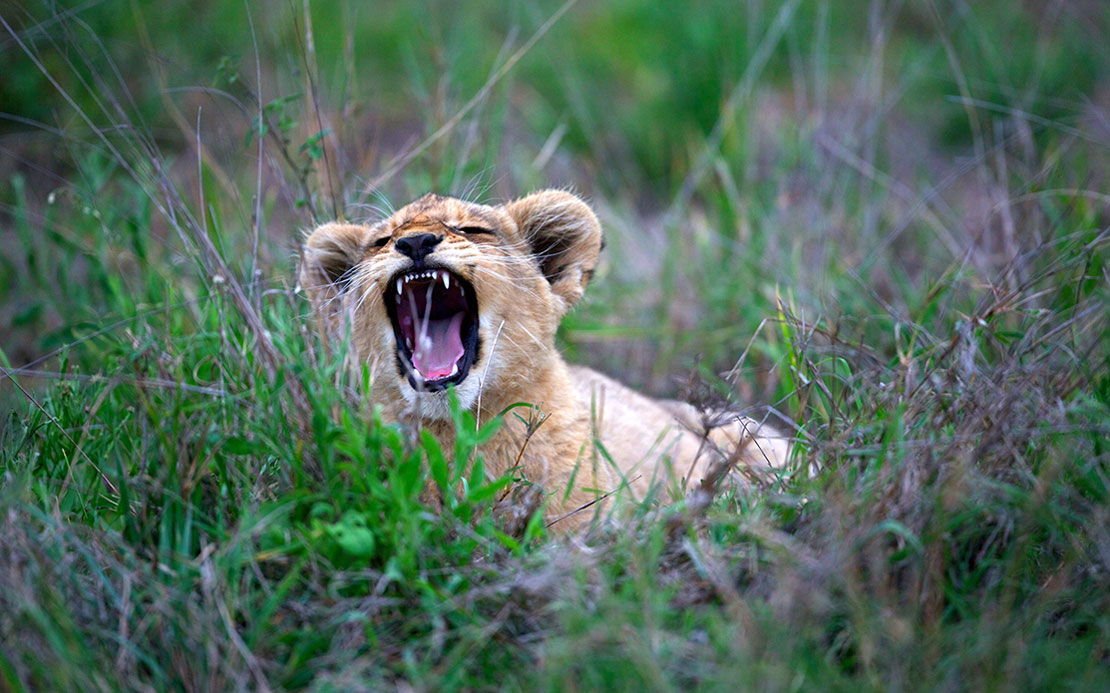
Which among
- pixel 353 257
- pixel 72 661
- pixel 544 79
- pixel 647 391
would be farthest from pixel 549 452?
pixel 544 79

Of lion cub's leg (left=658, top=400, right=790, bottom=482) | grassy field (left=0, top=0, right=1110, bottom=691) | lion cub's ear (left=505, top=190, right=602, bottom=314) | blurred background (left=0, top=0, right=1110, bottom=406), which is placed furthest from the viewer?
blurred background (left=0, top=0, right=1110, bottom=406)

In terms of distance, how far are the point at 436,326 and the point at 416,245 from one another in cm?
41

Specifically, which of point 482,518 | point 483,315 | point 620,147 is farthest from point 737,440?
point 620,147

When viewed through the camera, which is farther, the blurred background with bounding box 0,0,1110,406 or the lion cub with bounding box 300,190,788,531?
the blurred background with bounding box 0,0,1110,406

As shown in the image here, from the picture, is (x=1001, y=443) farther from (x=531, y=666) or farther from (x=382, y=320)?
(x=382, y=320)

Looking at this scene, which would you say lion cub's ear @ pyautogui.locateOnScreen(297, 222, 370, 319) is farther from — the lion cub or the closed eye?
the closed eye

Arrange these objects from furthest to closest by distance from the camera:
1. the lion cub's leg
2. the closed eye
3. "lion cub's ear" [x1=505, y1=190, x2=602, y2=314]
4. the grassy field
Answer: "lion cub's ear" [x1=505, y1=190, x2=602, y2=314] < the closed eye < the lion cub's leg < the grassy field

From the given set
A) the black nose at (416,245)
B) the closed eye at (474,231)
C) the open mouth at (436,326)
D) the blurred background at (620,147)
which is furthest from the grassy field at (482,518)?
the closed eye at (474,231)

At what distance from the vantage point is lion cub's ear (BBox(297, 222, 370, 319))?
3.60 meters

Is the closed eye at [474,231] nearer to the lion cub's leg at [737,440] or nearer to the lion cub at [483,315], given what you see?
the lion cub at [483,315]

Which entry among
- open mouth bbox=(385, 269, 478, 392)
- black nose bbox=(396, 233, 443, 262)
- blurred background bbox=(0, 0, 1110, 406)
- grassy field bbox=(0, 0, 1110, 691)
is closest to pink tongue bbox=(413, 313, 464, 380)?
open mouth bbox=(385, 269, 478, 392)

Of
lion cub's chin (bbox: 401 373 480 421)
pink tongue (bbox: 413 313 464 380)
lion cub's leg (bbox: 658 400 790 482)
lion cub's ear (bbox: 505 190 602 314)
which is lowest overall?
lion cub's leg (bbox: 658 400 790 482)

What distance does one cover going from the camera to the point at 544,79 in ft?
29.7

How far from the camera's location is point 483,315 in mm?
3445
